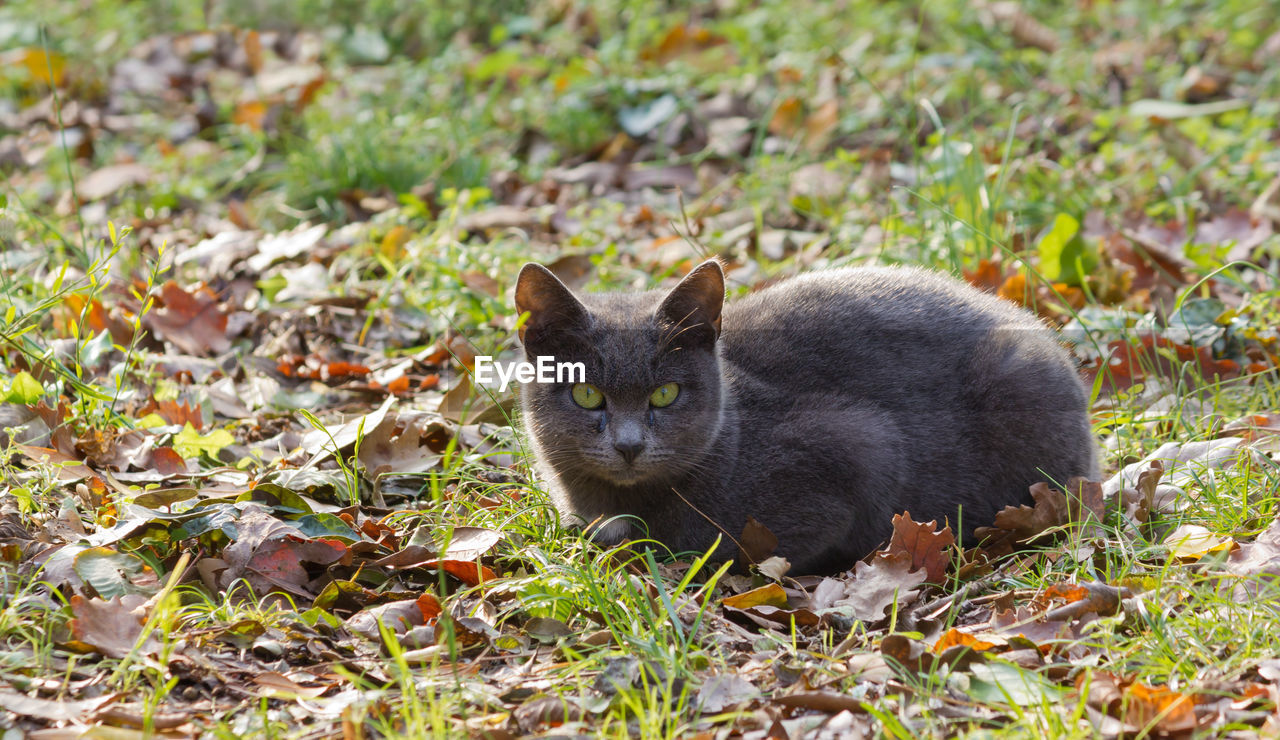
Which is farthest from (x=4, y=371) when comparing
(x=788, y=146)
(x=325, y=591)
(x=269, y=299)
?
(x=788, y=146)

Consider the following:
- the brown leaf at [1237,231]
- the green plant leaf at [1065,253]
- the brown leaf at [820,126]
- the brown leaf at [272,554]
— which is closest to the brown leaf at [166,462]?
the brown leaf at [272,554]

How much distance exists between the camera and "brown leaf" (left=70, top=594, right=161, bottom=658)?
7.59ft

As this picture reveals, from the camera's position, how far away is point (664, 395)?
3135mm

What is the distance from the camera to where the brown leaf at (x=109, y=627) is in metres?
2.31

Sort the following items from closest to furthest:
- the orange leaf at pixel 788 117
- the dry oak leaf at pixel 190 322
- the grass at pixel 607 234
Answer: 1. the grass at pixel 607 234
2. the dry oak leaf at pixel 190 322
3. the orange leaf at pixel 788 117

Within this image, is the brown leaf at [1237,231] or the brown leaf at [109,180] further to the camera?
the brown leaf at [109,180]

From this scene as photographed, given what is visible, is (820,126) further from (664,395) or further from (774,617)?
(774,617)

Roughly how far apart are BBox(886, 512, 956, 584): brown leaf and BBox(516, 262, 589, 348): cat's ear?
1063 mm

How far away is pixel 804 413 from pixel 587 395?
67 cm

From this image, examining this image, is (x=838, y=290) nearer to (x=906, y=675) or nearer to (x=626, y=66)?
(x=906, y=675)

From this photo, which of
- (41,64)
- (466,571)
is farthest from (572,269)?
(41,64)

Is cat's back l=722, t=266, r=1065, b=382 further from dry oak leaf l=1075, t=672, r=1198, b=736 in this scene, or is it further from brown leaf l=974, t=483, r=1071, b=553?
dry oak leaf l=1075, t=672, r=1198, b=736

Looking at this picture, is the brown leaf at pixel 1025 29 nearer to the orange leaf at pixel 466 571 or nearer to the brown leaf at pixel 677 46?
the brown leaf at pixel 677 46

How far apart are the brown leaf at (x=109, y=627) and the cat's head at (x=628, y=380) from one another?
47.8 inches
